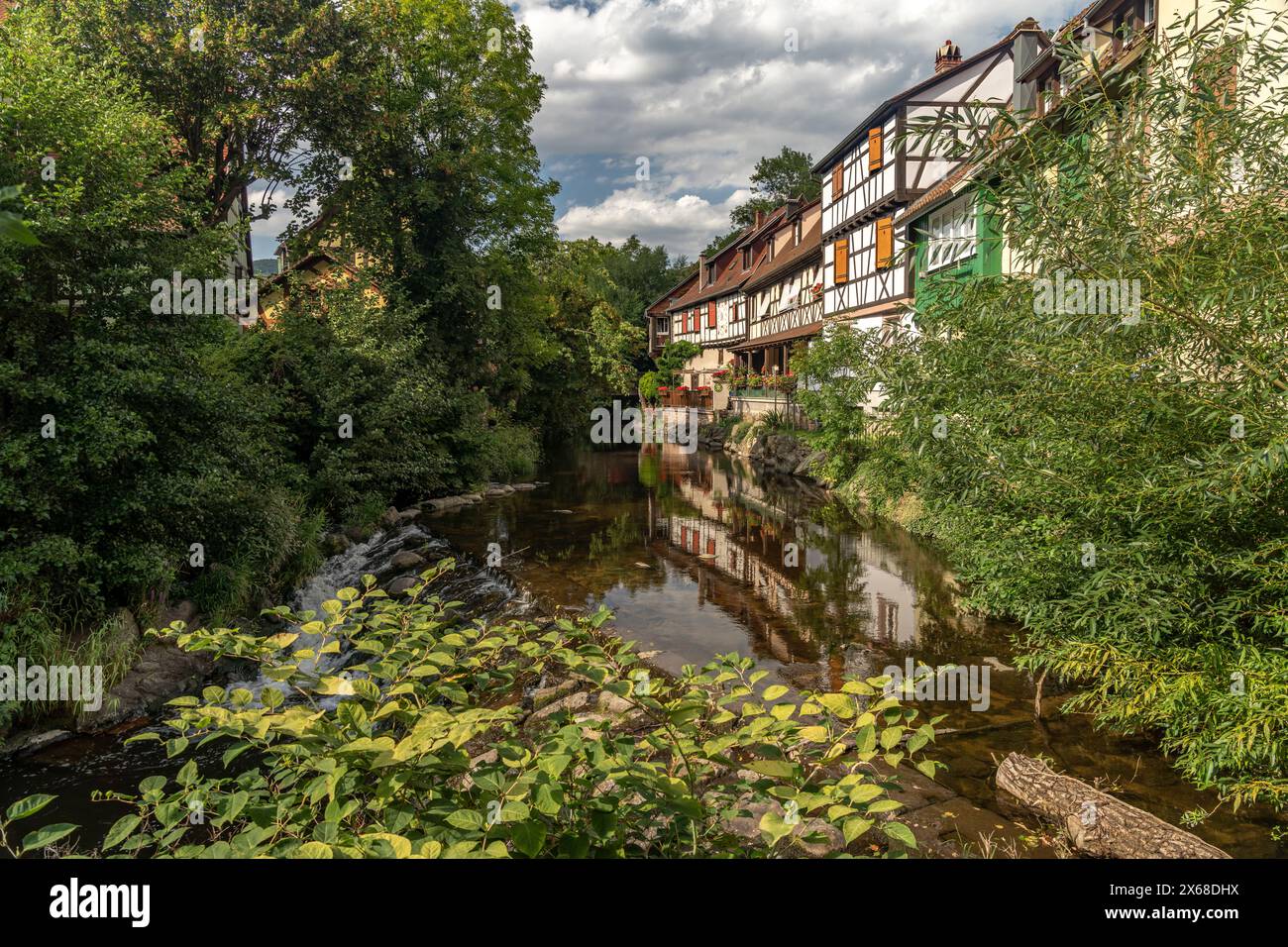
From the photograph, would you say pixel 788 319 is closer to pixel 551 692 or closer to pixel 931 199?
pixel 931 199

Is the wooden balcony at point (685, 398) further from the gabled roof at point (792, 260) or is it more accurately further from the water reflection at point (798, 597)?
the water reflection at point (798, 597)

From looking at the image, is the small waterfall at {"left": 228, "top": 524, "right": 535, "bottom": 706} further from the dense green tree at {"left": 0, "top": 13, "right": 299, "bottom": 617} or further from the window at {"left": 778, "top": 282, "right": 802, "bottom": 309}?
the window at {"left": 778, "top": 282, "right": 802, "bottom": 309}

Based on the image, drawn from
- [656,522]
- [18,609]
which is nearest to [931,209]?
[656,522]

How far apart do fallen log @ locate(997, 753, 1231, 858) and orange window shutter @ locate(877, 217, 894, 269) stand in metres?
21.3

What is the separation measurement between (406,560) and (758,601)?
660 centimetres

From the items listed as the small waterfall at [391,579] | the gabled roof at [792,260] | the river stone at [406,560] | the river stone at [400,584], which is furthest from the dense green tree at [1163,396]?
the gabled roof at [792,260]

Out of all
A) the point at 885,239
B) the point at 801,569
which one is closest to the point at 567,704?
the point at 801,569

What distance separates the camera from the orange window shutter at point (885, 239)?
24875 millimetres

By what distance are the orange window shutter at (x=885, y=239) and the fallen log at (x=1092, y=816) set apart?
2127 centimetres

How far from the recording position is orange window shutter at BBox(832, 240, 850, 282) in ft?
93.1

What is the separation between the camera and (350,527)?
1641 cm

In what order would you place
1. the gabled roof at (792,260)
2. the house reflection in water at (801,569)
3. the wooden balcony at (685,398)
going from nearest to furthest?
the house reflection in water at (801,569) → the gabled roof at (792,260) → the wooden balcony at (685,398)

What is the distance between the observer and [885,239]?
25.2 metres
